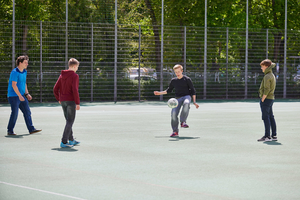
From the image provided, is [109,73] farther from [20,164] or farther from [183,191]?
[183,191]

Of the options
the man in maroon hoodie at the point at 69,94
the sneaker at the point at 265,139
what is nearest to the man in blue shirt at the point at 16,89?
the man in maroon hoodie at the point at 69,94

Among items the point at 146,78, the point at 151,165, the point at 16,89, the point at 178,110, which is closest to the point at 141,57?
the point at 146,78

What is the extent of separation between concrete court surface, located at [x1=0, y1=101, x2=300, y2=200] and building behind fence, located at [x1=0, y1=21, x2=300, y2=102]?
12398mm

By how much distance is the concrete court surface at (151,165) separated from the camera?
614 centimetres

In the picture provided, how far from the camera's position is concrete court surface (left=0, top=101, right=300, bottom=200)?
614 centimetres

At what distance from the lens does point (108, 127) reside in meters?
14.1

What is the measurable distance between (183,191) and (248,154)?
3.41 m

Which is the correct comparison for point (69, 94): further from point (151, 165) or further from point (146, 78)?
point (146, 78)

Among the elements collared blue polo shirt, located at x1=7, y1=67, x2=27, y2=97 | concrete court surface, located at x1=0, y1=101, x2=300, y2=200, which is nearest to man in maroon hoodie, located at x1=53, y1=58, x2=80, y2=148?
concrete court surface, located at x1=0, y1=101, x2=300, y2=200

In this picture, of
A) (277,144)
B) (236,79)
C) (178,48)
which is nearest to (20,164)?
(277,144)

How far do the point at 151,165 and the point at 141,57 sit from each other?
19.9 m

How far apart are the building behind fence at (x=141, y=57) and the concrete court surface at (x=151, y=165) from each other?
12398 millimetres

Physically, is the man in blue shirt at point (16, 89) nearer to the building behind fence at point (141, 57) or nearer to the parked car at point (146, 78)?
the building behind fence at point (141, 57)

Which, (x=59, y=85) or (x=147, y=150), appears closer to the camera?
(x=147, y=150)
